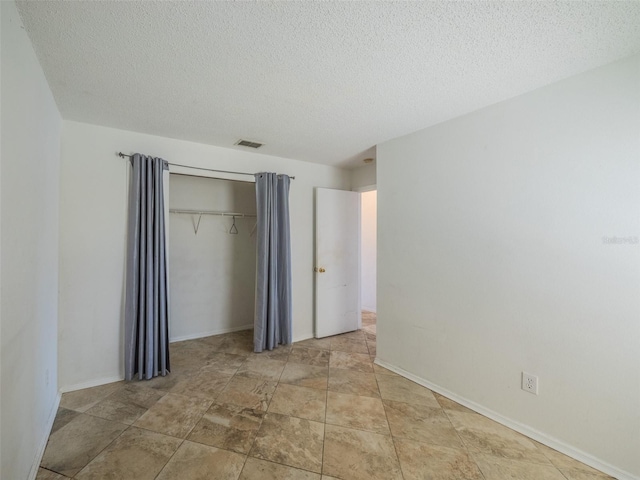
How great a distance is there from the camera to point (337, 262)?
3.80m

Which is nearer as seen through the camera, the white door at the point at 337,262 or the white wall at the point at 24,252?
the white wall at the point at 24,252

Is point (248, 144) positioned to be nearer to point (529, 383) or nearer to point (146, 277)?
point (146, 277)

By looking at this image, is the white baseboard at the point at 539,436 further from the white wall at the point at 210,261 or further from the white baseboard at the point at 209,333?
the white wall at the point at 210,261

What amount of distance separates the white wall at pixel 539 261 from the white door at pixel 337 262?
1.25 m

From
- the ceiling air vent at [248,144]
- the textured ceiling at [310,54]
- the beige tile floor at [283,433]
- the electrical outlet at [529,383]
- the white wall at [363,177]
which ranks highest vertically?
the ceiling air vent at [248,144]

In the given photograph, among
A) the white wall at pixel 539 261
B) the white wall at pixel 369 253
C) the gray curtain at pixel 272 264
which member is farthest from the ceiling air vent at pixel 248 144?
the white wall at pixel 369 253

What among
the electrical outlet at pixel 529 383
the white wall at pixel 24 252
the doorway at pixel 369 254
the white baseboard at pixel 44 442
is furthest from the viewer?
the doorway at pixel 369 254

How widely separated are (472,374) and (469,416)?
29 centimetres

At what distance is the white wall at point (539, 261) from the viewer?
5.09 ft

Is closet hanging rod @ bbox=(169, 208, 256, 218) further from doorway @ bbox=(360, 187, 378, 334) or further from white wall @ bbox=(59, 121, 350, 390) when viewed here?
doorway @ bbox=(360, 187, 378, 334)

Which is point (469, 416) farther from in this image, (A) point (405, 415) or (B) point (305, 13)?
(B) point (305, 13)

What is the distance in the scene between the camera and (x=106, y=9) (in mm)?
1237

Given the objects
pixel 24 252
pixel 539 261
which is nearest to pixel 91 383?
pixel 24 252

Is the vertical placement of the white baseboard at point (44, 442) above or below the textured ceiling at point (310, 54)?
below
